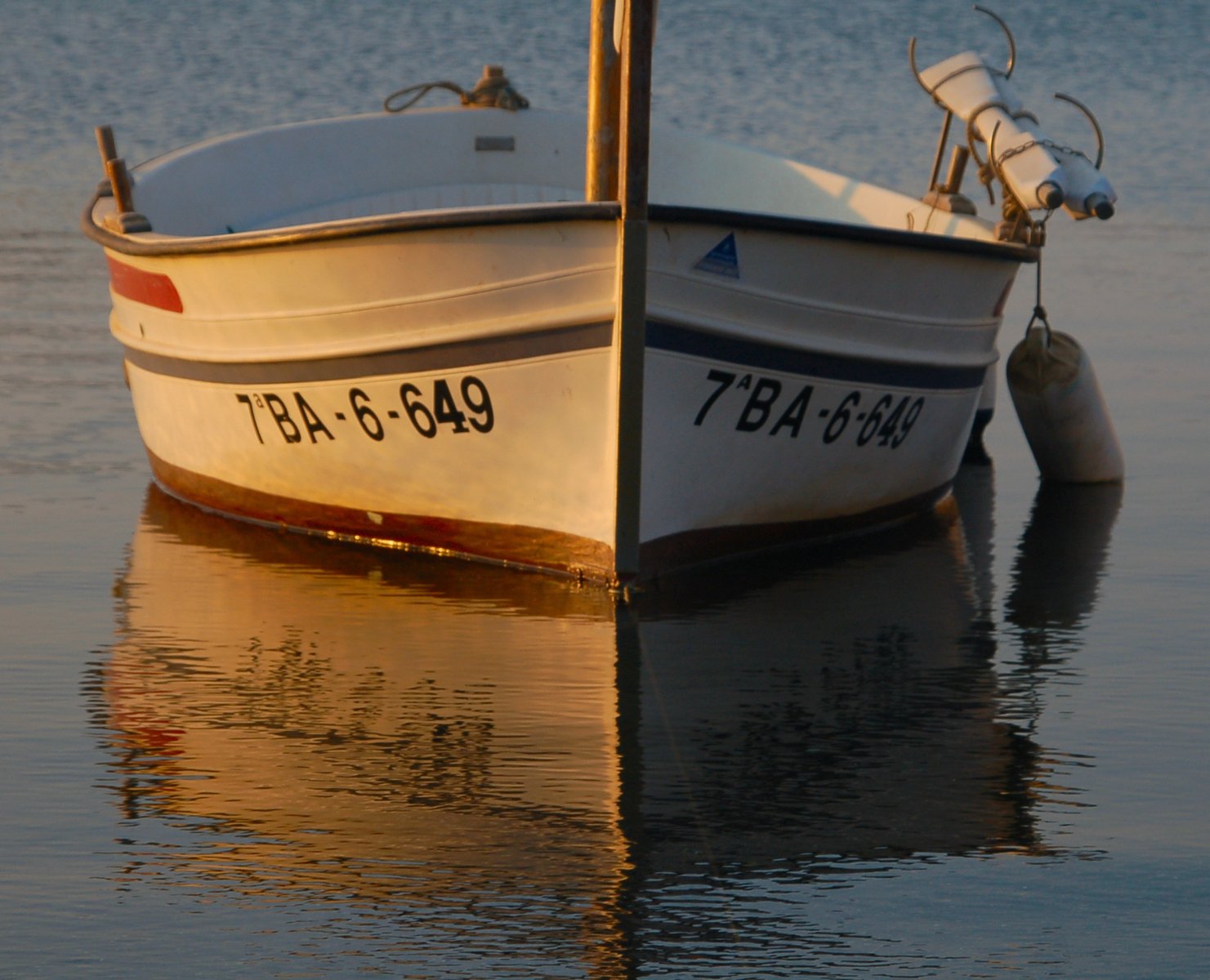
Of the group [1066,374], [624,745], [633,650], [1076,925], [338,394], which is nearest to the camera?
[1076,925]

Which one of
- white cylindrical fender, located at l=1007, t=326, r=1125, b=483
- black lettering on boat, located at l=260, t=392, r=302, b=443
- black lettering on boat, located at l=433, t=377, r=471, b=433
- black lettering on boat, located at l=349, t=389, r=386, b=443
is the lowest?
white cylindrical fender, located at l=1007, t=326, r=1125, b=483

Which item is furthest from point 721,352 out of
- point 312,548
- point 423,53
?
point 423,53

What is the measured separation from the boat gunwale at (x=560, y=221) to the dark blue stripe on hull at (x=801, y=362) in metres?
0.39

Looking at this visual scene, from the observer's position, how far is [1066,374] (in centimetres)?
952

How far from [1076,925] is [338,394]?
13.4 feet

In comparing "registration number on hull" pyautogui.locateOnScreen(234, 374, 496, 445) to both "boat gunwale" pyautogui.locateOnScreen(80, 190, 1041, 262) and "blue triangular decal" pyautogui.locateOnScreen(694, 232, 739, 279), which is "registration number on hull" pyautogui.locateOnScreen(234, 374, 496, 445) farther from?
"blue triangular decal" pyautogui.locateOnScreen(694, 232, 739, 279)

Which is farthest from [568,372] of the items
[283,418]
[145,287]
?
[145,287]

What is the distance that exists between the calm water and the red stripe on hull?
830 mm

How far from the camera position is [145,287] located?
894 centimetres

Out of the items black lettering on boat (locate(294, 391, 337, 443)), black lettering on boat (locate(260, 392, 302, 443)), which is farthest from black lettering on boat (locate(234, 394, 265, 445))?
black lettering on boat (locate(294, 391, 337, 443))

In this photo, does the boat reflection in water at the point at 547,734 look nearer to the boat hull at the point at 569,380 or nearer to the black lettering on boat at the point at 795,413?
the boat hull at the point at 569,380

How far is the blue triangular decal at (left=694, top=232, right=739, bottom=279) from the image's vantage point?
23.8 ft

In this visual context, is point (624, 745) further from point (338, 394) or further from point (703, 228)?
point (338, 394)

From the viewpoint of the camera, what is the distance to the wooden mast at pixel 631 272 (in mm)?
7039
